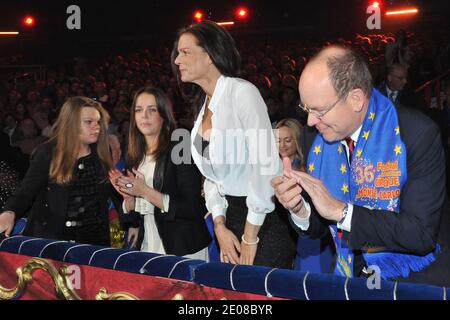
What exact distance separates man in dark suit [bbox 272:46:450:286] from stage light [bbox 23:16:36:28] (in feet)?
56.0

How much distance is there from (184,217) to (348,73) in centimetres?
172

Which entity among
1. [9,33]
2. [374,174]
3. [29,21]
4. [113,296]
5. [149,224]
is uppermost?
[29,21]

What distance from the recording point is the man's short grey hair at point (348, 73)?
2.58 meters

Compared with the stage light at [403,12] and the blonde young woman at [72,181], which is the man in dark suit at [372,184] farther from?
the stage light at [403,12]

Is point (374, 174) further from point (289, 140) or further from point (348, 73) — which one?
point (289, 140)

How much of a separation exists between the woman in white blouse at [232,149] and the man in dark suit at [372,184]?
440 millimetres

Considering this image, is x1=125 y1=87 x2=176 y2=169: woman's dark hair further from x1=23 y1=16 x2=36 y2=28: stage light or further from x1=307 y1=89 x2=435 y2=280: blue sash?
x1=23 y1=16 x2=36 y2=28: stage light

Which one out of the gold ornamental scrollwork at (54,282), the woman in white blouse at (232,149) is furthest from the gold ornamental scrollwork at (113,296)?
the woman in white blouse at (232,149)

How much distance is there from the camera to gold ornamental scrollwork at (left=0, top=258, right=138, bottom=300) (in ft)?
9.59

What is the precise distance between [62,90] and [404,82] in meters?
6.94

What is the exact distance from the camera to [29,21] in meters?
18.6

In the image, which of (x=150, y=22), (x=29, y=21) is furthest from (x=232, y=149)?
(x=150, y=22)

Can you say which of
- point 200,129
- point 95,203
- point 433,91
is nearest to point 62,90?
point 433,91

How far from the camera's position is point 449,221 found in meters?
2.64
